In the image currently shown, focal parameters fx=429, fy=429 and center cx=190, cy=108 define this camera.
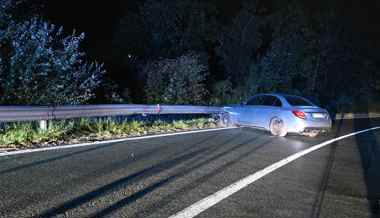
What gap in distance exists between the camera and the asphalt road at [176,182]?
5102 mm

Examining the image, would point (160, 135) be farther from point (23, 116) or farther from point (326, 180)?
point (326, 180)

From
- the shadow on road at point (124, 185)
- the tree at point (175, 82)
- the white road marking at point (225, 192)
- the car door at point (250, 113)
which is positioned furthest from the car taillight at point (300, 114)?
the tree at point (175, 82)

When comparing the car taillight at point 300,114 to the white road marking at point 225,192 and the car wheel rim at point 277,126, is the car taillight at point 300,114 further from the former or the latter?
the white road marking at point 225,192

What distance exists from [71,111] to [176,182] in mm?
5748

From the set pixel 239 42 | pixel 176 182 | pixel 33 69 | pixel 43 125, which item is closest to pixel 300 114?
pixel 43 125

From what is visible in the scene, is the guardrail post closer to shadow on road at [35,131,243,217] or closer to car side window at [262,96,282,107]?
shadow on road at [35,131,243,217]

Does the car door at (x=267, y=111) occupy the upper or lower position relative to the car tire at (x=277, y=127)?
upper

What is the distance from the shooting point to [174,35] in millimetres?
32750

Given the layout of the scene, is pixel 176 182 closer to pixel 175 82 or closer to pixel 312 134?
pixel 312 134

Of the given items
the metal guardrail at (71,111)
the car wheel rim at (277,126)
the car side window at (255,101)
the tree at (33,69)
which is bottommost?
the car wheel rim at (277,126)

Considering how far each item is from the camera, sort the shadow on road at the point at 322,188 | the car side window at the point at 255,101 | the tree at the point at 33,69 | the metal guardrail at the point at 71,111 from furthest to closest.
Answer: the car side window at the point at 255,101, the tree at the point at 33,69, the metal guardrail at the point at 71,111, the shadow on road at the point at 322,188

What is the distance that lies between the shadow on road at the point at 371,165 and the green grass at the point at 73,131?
219 inches

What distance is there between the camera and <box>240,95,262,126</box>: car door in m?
14.2

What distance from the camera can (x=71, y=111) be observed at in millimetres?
11234
